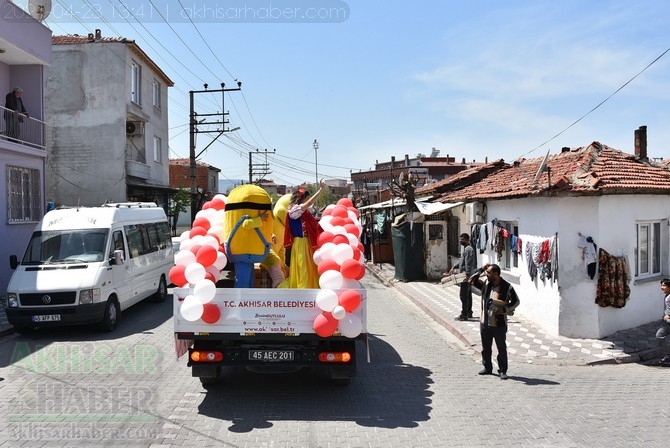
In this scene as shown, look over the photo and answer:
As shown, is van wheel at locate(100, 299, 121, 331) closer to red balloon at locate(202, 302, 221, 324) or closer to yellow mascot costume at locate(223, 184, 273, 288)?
yellow mascot costume at locate(223, 184, 273, 288)

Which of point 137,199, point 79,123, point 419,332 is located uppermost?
point 79,123

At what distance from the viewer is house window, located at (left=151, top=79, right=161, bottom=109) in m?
28.3

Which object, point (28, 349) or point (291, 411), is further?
point (28, 349)

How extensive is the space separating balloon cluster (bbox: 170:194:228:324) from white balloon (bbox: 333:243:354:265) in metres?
1.38

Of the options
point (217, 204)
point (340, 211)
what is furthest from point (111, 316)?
point (340, 211)

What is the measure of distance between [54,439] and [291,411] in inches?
92.2

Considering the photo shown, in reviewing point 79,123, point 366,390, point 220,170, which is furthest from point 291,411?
point 220,170

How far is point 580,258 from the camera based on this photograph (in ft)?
29.5

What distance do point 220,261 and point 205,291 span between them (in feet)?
1.93

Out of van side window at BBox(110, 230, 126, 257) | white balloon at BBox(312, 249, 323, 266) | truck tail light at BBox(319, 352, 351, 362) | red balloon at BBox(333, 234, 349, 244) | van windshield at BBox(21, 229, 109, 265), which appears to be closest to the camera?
truck tail light at BBox(319, 352, 351, 362)

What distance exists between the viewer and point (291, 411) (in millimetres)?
5711

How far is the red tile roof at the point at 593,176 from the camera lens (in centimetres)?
863

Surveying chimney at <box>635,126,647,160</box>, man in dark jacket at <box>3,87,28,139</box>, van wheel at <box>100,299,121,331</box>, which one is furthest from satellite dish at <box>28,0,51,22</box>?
chimney at <box>635,126,647,160</box>

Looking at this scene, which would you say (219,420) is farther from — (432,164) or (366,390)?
(432,164)
